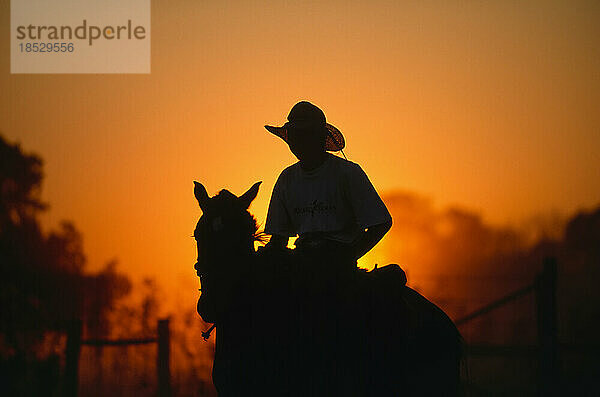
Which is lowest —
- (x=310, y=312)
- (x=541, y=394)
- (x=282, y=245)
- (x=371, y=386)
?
(x=541, y=394)

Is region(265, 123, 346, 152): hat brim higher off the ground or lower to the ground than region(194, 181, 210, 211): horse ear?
higher

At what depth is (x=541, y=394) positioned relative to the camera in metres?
13.0

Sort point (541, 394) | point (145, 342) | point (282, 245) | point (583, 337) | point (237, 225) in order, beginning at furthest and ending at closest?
1. point (583, 337)
2. point (145, 342)
3. point (541, 394)
4. point (282, 245)
5. point (237, 225)

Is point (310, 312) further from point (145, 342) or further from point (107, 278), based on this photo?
point (107, 278)

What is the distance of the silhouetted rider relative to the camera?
24.0ft

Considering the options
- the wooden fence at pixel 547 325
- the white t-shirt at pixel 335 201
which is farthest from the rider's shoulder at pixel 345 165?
the wooden fence at pixel 547 325

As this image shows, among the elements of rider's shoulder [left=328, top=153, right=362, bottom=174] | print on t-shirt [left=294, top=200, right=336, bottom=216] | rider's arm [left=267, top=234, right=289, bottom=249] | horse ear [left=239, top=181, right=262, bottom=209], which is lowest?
rider's arm [left=267, top=234, right=289, bottom=249]

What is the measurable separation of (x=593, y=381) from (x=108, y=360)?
8023 millimetres

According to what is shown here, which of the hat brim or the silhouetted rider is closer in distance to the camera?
the silhouetted rider

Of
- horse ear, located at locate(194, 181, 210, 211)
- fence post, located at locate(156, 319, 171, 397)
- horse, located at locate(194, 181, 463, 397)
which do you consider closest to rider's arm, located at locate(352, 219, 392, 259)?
horse, located at locate(194, 181, 463, 397)

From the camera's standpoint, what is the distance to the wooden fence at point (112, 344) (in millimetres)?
14250

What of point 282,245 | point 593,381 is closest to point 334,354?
point 282,245

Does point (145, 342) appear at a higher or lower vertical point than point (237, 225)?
lower

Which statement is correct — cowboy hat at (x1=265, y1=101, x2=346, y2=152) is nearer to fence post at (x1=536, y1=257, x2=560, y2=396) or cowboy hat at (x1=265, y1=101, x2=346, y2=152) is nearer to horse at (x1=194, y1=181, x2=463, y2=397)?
horse at (x1=194, y1=181, x2=463, y2=397)
